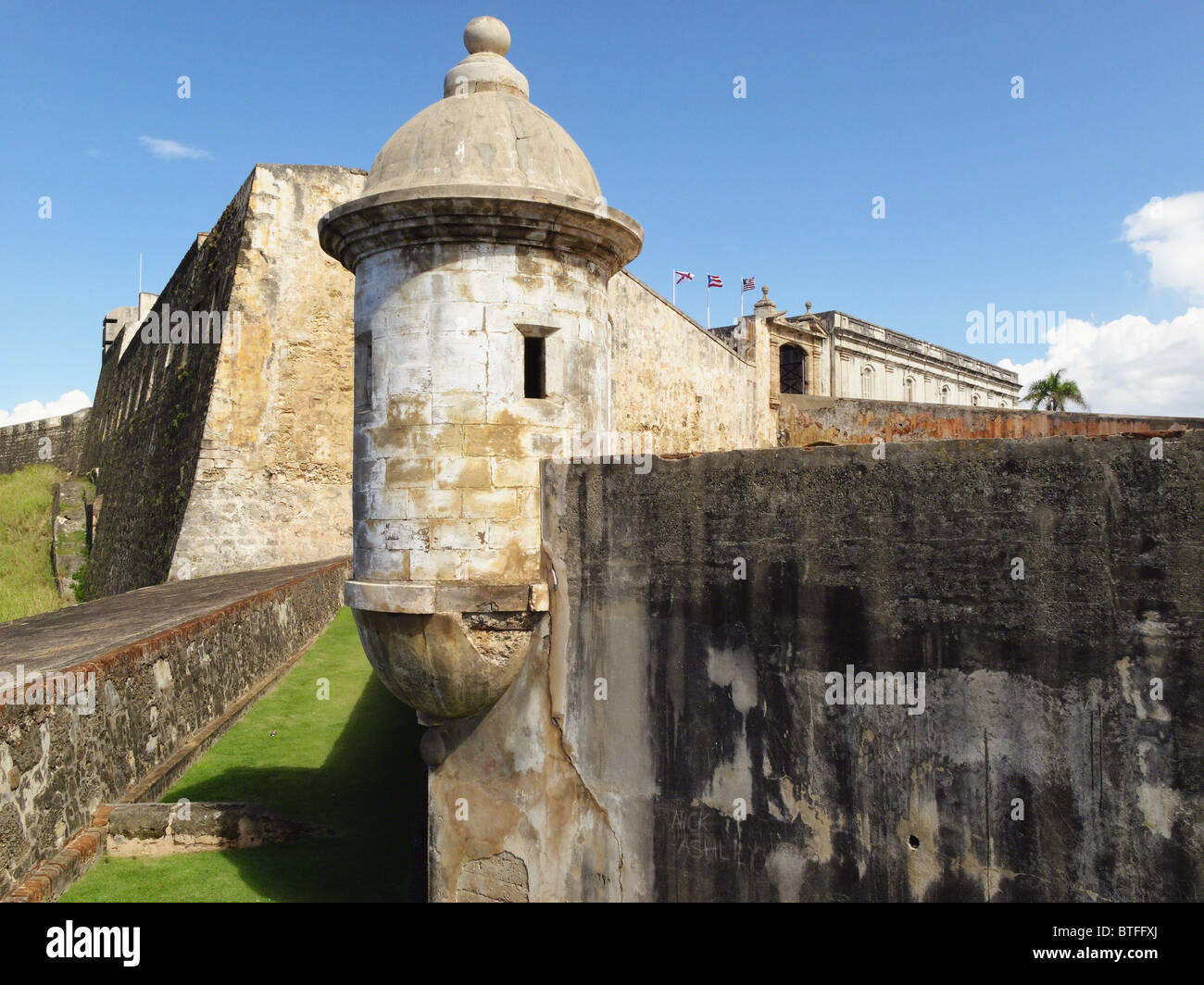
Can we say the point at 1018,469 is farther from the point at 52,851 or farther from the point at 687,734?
the point at 52,851

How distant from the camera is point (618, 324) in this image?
647 inches

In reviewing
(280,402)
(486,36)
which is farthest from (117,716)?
(280,402)

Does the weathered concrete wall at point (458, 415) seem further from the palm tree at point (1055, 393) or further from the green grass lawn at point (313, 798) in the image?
the palm tree at point (1055, 393)

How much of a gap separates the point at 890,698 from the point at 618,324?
42.4ft

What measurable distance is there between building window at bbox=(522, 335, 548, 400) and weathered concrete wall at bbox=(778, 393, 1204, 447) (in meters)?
3.86

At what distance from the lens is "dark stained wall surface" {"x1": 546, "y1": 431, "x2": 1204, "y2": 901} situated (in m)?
3.61

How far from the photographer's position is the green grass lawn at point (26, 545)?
22941mm

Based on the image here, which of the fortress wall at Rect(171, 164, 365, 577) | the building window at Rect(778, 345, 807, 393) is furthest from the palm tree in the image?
the fortress wall at Rect(171, 164, 365, 577)

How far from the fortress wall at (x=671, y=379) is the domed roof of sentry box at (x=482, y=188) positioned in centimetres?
927

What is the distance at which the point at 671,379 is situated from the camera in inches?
742

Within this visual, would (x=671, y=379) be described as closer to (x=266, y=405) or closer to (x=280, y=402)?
(x=280, y=402)

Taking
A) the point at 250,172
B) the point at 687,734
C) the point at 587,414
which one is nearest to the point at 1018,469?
the point at 687,734

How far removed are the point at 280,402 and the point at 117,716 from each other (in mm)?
11839

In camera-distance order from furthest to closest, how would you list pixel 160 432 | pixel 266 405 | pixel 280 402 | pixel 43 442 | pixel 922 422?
pixel 43 442 → pixel 160 432 → pixel 280 402 → pixel 266 405 → pixel 922 422
